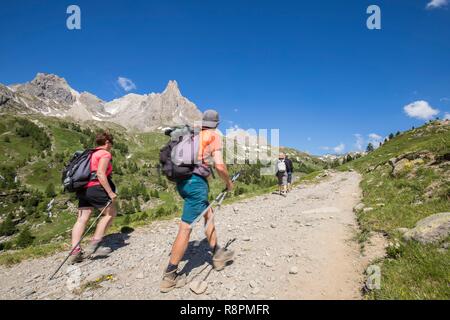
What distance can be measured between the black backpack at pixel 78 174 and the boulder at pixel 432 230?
9.56 m

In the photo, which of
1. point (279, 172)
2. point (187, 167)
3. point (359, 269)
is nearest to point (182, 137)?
point (187, 167)

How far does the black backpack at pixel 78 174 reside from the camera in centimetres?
863

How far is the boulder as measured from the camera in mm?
6738

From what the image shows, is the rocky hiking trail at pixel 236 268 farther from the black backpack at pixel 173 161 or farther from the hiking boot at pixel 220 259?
the black backpack at pixel 173 161

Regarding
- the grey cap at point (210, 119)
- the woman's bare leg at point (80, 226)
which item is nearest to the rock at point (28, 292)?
the woman's bare leg at point (80, 226)

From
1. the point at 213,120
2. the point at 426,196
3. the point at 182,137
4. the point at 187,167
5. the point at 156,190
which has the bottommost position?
the point at 156,190

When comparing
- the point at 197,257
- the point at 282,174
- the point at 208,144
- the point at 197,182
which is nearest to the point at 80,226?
the point at 197,257

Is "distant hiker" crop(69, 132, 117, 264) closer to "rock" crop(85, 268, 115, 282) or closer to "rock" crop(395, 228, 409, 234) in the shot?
"rock" crop(85, 268, 115, 282)

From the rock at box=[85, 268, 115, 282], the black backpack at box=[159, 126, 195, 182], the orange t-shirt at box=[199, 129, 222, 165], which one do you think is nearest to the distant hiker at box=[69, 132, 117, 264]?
the rock at box=[85, 268, 115, 282]

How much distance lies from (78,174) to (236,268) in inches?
224

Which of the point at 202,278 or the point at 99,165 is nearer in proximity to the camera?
the point at 202,278

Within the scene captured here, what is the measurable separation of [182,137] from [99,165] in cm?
363

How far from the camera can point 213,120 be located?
22.7ft
